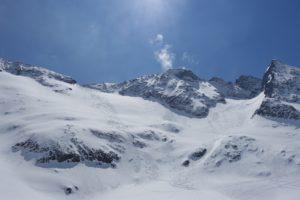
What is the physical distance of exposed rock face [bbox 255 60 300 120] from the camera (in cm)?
12925

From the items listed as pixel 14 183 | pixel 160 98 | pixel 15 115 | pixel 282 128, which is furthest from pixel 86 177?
pixel 160 98

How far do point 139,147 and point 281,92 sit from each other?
67.1 metres

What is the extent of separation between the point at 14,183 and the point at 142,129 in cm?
4771

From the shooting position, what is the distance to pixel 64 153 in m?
83.9

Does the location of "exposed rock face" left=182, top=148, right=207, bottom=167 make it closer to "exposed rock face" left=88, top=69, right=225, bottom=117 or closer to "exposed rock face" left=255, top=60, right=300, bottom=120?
"exposed rock face" left=255, top=60, right=300, bottom=120

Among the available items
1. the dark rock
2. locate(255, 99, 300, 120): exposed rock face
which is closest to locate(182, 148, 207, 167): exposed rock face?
the dark rock

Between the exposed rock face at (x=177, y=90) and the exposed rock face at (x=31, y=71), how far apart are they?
16054mm

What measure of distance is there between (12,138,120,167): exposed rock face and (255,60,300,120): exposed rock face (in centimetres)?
5726

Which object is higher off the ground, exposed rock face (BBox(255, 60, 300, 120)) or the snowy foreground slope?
exposed rock face (BBox(255, 60, 300, 120))

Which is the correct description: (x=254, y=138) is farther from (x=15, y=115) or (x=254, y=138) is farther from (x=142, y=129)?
(x=15, y=115)

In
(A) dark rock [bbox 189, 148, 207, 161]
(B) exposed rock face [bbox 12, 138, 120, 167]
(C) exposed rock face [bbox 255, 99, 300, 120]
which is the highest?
(C) exposed rock face [bbox 255, 99, 300, 120]

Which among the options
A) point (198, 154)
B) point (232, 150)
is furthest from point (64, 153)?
point (232, 150)

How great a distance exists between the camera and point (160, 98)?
16488 cm

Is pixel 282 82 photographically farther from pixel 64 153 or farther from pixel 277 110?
pixel 64 153
